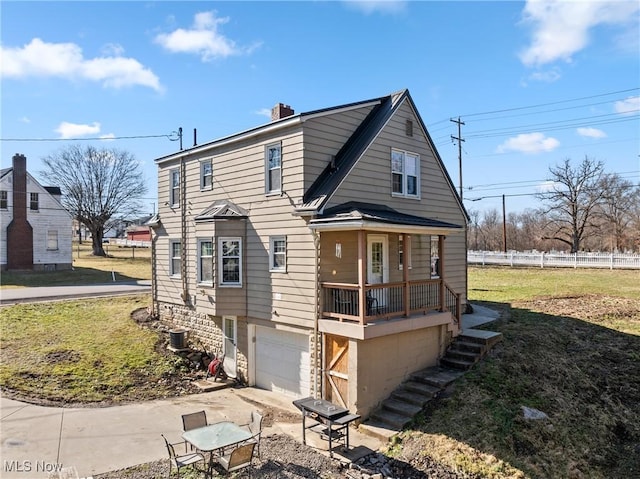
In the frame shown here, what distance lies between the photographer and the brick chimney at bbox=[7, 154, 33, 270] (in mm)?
32719

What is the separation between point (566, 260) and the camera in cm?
3231

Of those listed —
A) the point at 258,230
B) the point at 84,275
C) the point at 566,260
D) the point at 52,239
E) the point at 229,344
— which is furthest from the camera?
the point at 52,239

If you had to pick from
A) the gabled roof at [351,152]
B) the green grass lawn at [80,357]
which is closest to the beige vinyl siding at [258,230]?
the gabled roof at [351,152]

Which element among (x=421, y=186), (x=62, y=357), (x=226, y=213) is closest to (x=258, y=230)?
(x=226, y=213)

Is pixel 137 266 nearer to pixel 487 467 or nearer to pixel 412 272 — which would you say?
pixel 412 272

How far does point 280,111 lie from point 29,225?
2966 centimetres

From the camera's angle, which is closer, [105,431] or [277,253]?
[105,431]

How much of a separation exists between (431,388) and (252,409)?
507cm

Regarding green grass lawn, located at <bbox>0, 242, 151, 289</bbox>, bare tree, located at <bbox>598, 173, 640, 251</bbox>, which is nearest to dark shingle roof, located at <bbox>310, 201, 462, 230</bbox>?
green grass lawn, located at <bbox>0, 242, 151, 289</bbox>

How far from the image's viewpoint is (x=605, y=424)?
10320 millimetres

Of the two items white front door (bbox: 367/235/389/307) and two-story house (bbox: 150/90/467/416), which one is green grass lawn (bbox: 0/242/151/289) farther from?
white front door (bbox: 367/235/389/307)

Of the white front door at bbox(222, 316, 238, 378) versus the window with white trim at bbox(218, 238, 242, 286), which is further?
the white front door at bbox(222, 316, 238, 378)

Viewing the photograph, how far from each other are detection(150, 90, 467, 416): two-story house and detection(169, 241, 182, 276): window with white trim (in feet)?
3.38

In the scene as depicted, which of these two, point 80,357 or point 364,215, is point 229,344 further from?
point 364,215
